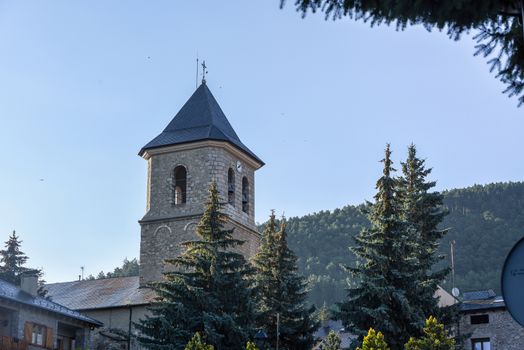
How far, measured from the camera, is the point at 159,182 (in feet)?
134

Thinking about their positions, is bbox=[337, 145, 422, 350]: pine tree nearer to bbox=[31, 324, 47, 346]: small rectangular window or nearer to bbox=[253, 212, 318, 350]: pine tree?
bbox=[253, 212, 318, 350]: pine tree

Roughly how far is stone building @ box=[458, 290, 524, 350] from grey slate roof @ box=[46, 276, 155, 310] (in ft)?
46.1

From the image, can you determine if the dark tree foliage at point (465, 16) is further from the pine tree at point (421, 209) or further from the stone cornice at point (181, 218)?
the stone cornice at point (181, 218)

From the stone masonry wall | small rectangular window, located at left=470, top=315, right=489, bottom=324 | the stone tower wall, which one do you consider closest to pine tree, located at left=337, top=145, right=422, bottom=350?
the stone masonry wall

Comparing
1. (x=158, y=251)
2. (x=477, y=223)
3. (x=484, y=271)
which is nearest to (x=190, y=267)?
(x=158, y=251)

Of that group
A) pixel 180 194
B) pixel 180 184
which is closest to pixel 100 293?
pixel 180 194

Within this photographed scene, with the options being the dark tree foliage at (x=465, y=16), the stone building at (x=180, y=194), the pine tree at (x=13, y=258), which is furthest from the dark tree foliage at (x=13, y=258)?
the dark tree foliage at (x=465, y=16)

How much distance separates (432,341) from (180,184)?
17.4m

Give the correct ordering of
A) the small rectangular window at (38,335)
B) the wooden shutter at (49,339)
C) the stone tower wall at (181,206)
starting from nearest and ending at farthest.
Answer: the small rectangular window at (38,335), the wooden shutter at (49,339), the stone tower wall at (181,206)

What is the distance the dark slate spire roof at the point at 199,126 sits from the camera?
40.8 meters

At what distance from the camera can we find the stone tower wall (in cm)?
3950

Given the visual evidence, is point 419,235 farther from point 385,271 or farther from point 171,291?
point 171,291

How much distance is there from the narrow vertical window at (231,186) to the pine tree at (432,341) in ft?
49.0

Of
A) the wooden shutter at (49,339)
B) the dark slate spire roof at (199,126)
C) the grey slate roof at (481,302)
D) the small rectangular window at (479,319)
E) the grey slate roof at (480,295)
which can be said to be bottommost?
the wooden shutter at (49,339)
